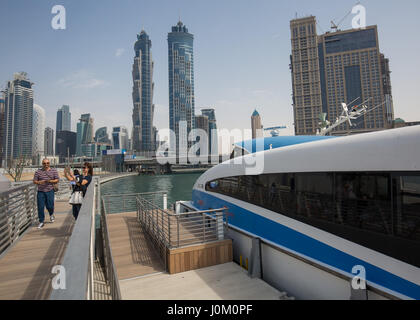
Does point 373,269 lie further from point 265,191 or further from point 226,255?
point 226,255

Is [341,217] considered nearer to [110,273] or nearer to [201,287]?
[201,287]

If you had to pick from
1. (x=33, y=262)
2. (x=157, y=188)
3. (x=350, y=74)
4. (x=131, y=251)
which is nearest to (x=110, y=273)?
(x=131, y=251)

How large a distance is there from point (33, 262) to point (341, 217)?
18.6 ft

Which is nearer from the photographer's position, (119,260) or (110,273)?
(110,273)

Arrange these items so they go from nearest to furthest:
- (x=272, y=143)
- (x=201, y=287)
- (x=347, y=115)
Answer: (x=201, y=287) → (x=272, y=143) → (x=347, y=115)

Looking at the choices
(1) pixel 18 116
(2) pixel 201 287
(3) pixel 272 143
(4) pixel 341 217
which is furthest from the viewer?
(1) pixel 18 116

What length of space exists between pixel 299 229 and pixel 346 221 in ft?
3.68

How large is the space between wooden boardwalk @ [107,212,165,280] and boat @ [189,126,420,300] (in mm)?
2931

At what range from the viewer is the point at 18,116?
185m

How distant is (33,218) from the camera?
7.12m

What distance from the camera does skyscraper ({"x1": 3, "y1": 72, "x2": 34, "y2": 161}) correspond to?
177625 mm

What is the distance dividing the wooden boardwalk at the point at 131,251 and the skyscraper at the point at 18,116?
681 ft

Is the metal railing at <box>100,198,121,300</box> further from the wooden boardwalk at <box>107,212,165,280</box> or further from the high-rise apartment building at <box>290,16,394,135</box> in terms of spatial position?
A: the high-rise apartment building at <box>290,16,394,135</box>

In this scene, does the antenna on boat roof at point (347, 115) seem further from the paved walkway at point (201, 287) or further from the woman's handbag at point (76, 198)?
the woman's handbag at point (76, 198)
